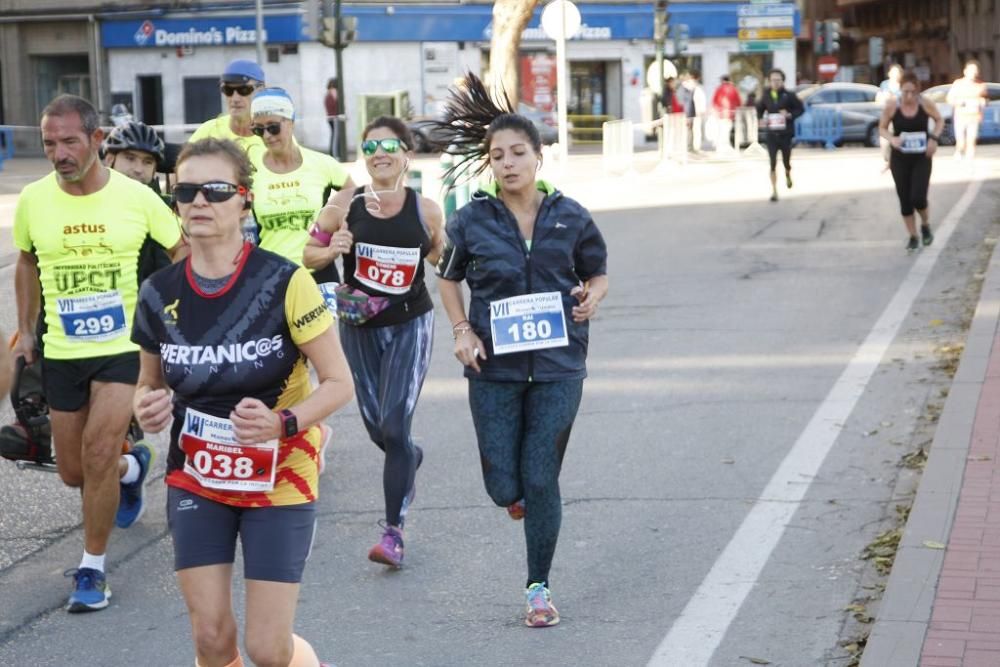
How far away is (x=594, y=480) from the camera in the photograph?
819 centimetres

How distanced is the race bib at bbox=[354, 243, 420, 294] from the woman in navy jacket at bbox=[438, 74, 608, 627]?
0.88 m

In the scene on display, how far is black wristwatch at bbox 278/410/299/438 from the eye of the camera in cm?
433

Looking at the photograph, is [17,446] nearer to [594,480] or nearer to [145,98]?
[594,480]

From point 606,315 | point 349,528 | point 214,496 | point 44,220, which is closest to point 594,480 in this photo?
point 349,528

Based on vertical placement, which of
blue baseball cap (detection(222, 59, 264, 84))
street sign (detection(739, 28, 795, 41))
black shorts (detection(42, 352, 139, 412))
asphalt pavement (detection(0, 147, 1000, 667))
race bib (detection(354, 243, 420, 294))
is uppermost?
street sign (detection(739, 28, 795, 41))

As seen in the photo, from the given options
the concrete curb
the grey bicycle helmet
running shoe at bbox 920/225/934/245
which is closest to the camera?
the concrete curb

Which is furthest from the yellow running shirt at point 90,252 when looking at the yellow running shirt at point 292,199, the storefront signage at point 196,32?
the storefront signage at point 196,32

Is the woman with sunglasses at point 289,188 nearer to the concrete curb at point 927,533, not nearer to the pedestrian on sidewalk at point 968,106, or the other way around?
the concrete curb at point 927,533

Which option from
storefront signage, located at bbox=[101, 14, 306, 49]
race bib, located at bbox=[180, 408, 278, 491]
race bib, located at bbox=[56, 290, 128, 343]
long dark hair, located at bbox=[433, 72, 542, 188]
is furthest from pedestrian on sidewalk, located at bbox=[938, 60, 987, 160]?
race bib, located at bbox=[180, 408, 278, 491]

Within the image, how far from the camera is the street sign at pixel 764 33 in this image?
5181 centimetres

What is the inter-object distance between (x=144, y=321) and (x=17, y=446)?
110 inches

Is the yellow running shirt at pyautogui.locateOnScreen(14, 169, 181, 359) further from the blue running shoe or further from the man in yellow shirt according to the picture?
the blue running shoe

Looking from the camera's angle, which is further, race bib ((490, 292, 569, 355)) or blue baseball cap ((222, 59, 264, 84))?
blue baseball cap ((222, 59, 264, 84))

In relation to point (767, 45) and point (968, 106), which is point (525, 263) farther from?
point (767, 45)
